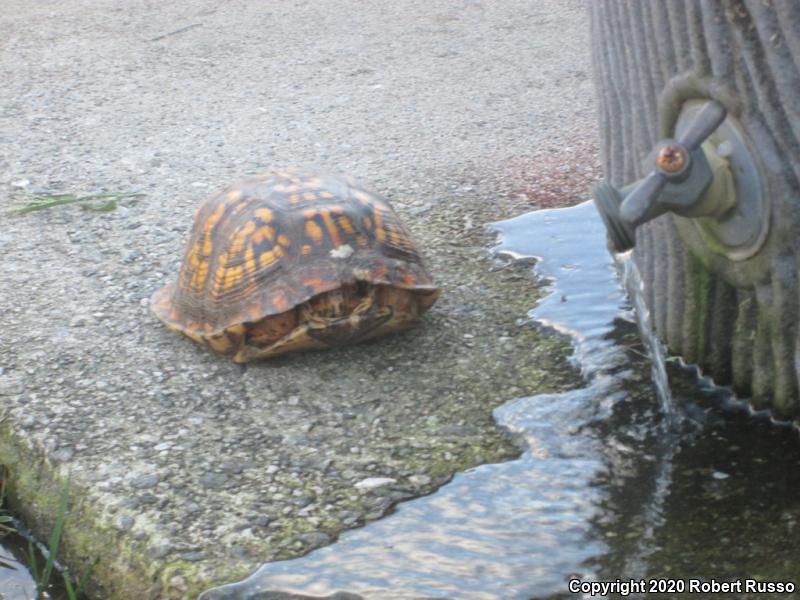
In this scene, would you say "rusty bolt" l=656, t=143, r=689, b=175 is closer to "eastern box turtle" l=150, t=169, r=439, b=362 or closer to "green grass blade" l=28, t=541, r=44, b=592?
"eastern box turtle" l=150, t=169, r=439, b=362

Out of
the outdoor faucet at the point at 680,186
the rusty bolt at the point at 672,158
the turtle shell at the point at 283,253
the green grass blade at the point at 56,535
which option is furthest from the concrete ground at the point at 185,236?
the rusty bolt at the point at 672,158

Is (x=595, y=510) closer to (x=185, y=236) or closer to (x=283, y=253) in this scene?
(x=283, y=253)

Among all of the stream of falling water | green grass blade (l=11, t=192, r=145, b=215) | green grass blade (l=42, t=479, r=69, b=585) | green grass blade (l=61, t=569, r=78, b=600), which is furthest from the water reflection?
green grass blade (l=11, t=192, r=145, b=215)

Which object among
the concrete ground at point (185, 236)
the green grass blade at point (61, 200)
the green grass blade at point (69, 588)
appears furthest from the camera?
the green grass blade at point (61, 200)

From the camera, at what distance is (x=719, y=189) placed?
263 centimetres

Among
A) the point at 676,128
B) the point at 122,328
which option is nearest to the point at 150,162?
the point at 122,328

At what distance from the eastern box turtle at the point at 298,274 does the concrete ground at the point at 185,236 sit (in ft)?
0.35

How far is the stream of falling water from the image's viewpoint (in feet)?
7.99

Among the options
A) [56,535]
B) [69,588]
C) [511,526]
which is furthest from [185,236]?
[511,526]

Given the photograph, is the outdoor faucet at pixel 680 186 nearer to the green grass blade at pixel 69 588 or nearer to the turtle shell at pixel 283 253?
the turtle shell at pixel 283 253

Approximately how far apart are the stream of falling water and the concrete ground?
0.22ft

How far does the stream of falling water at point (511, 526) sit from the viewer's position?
244 cm

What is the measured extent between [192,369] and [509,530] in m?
1.16

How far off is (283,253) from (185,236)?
1.08 m
